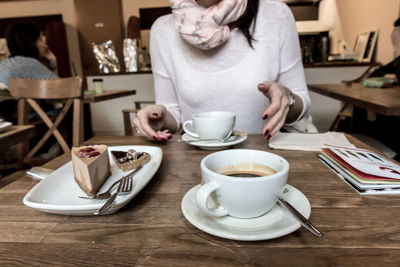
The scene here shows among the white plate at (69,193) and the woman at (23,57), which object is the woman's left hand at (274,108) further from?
the woman at (23,57)

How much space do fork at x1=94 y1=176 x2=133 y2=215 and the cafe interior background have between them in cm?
294

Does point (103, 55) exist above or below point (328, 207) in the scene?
above

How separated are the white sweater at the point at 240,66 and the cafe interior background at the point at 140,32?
2.17m

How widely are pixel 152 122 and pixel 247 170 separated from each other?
22.4 inches

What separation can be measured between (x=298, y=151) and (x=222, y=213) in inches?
16.2

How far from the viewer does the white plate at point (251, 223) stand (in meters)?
0.33

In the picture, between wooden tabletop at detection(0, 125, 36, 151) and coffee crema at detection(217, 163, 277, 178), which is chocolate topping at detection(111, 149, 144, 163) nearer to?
coffee crema at detection(217, 163, 277, 178)

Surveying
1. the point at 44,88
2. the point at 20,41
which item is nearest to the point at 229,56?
the point at 44,88

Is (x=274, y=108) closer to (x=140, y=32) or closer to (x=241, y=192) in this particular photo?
(x=241, y=192)

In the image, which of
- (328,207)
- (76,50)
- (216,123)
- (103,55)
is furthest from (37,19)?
(328,207)

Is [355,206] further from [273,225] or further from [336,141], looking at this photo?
[336,141]

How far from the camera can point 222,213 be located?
37cm

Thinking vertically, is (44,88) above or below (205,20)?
below

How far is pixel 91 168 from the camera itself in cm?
49
